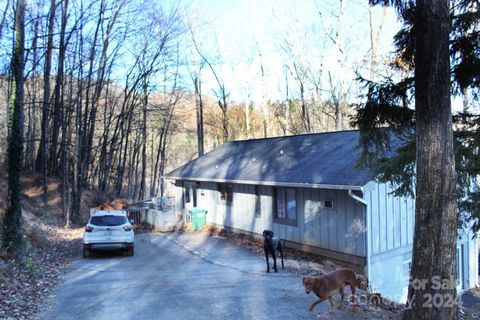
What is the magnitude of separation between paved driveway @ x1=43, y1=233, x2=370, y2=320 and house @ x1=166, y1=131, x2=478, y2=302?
8.01ft

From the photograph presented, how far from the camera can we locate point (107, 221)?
43.7 feet

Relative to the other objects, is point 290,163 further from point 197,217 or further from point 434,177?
point 434,177

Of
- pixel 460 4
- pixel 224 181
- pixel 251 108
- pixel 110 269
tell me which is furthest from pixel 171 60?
pixel 460 4

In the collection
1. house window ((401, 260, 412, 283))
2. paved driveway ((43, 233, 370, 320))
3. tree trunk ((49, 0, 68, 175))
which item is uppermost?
tree trunk ((49, 0, 68, 175))

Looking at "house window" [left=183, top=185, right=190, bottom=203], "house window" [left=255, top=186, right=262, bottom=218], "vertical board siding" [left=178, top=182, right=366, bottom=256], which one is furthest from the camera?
"house window" [left=183, top=185, right=190, bottom=203]

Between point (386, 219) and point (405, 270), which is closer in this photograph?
point (386, 219)

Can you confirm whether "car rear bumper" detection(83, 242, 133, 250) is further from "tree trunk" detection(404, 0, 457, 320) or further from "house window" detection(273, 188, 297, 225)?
"tree trunk" detection(404, 0, 457, 320)

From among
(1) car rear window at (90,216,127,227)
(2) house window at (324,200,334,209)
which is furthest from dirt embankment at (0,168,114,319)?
(2) house window at (324,200,334,209)

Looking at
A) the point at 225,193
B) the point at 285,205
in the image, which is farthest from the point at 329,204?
the point at 225,193

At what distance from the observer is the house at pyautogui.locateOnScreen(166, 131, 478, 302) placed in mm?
12195

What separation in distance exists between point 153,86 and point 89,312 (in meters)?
27.5

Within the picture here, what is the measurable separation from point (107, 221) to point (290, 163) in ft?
24.0

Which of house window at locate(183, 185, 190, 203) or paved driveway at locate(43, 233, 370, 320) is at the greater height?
house window at locate(183, 185, 190, 203)

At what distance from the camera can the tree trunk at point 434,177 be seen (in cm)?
547
